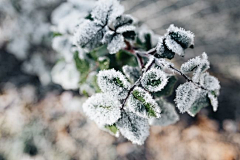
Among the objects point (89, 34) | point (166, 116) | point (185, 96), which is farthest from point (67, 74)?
point (185, 96)

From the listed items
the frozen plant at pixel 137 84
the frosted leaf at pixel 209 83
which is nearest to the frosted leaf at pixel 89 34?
the frozen plant at pixel 137 84

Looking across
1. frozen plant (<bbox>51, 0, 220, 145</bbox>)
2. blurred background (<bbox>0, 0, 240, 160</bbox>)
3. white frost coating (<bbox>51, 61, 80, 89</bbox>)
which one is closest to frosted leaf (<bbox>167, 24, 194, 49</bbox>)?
frozen plant (<bbox>51, 0, 220, 145</bbox>)

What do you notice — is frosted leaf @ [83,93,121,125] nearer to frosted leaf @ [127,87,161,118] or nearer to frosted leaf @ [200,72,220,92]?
frosted leaf @ [127,87,161,118]

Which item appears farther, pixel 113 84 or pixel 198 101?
pixel 198 101

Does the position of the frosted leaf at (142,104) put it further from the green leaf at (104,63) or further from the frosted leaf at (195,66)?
the green leaf at (104,63)

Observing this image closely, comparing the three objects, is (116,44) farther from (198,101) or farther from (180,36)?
(198,101)
